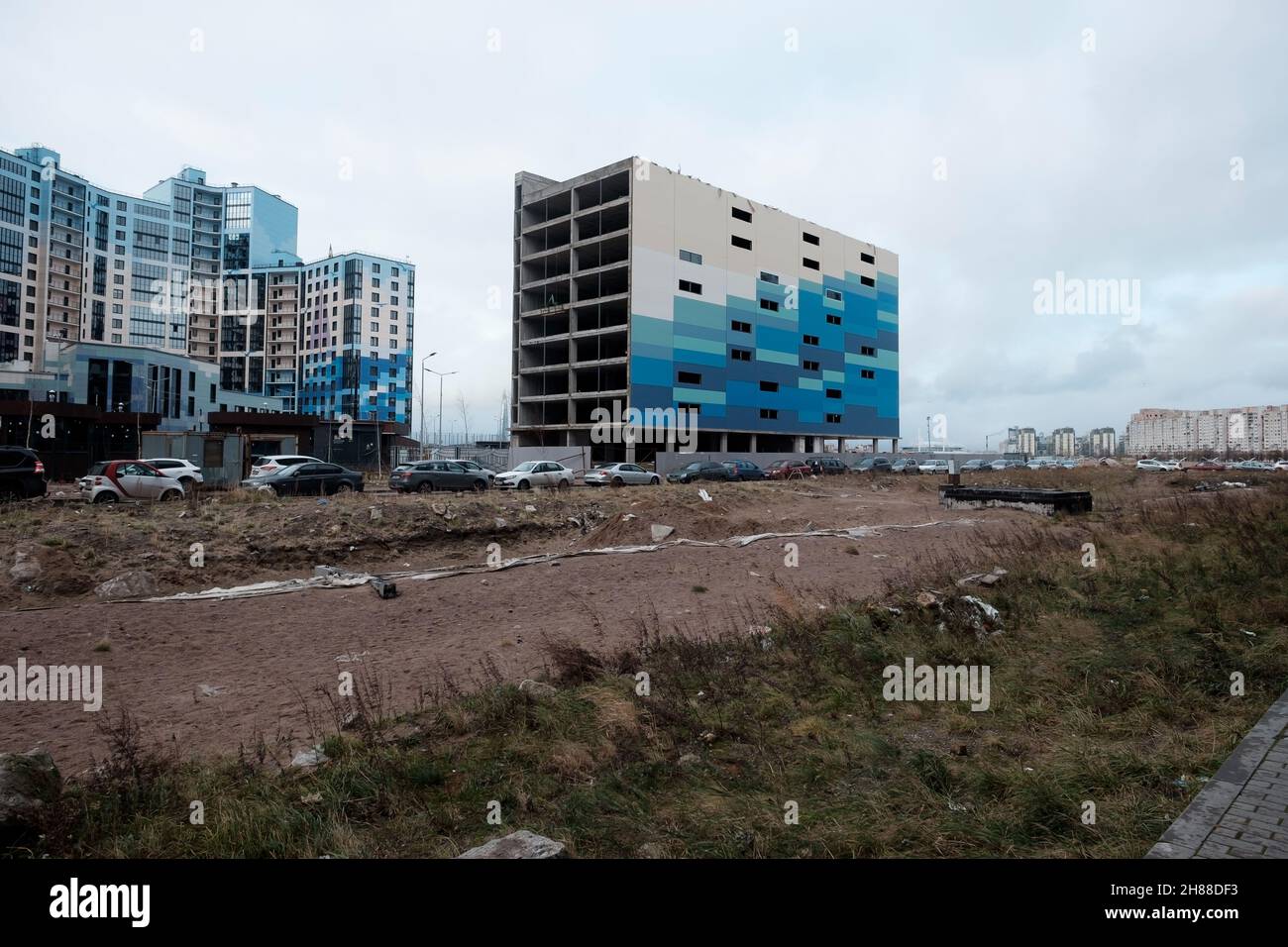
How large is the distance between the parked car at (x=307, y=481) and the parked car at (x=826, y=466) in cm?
3038

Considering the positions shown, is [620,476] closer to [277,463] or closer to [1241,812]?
[277,463]

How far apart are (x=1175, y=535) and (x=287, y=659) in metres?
17.3

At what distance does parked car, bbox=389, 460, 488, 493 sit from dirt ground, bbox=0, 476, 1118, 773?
535 centimetres

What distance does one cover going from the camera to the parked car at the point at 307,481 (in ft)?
78.3

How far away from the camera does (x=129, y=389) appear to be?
218 ft

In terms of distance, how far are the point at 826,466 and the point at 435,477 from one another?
3167 cm

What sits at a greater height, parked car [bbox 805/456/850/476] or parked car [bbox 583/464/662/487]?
parked car [bbox 805/456/850/476]

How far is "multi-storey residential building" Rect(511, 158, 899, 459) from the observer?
158 ft

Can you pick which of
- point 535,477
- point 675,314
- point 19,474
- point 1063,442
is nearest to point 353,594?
point 19,474
